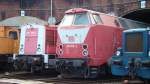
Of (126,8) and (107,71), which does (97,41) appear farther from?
(126,8)

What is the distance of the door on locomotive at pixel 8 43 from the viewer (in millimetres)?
24094

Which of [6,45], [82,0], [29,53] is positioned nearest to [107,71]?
[29,53]

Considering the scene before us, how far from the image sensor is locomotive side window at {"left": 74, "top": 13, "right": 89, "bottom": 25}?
19.0m

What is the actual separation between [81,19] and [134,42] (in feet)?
11.2

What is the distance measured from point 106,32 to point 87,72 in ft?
6.46

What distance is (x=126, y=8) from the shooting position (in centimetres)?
2905

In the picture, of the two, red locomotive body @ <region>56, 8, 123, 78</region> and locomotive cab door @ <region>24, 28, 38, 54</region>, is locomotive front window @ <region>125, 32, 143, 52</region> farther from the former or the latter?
locomotive cab door @ <region>24, 28, 38, 54</region>

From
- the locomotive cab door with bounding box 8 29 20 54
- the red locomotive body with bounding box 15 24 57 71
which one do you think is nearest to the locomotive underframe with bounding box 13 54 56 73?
the red locomotive body with bounding box 15 24 57 71

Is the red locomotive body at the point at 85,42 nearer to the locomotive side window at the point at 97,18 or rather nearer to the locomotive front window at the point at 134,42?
the locomotive side window at the point at 97,18

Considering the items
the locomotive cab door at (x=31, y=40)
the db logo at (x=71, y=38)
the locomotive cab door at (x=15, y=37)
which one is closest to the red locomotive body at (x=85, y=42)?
the db logo at (x=71, y=38)

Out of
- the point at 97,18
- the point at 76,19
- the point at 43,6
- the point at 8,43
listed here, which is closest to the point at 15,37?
the point at 8,43

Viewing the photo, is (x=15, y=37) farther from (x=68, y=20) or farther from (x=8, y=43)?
(x=68, y=20)

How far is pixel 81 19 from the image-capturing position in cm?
1931

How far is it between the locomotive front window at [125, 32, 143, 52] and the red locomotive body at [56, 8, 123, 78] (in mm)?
2108
